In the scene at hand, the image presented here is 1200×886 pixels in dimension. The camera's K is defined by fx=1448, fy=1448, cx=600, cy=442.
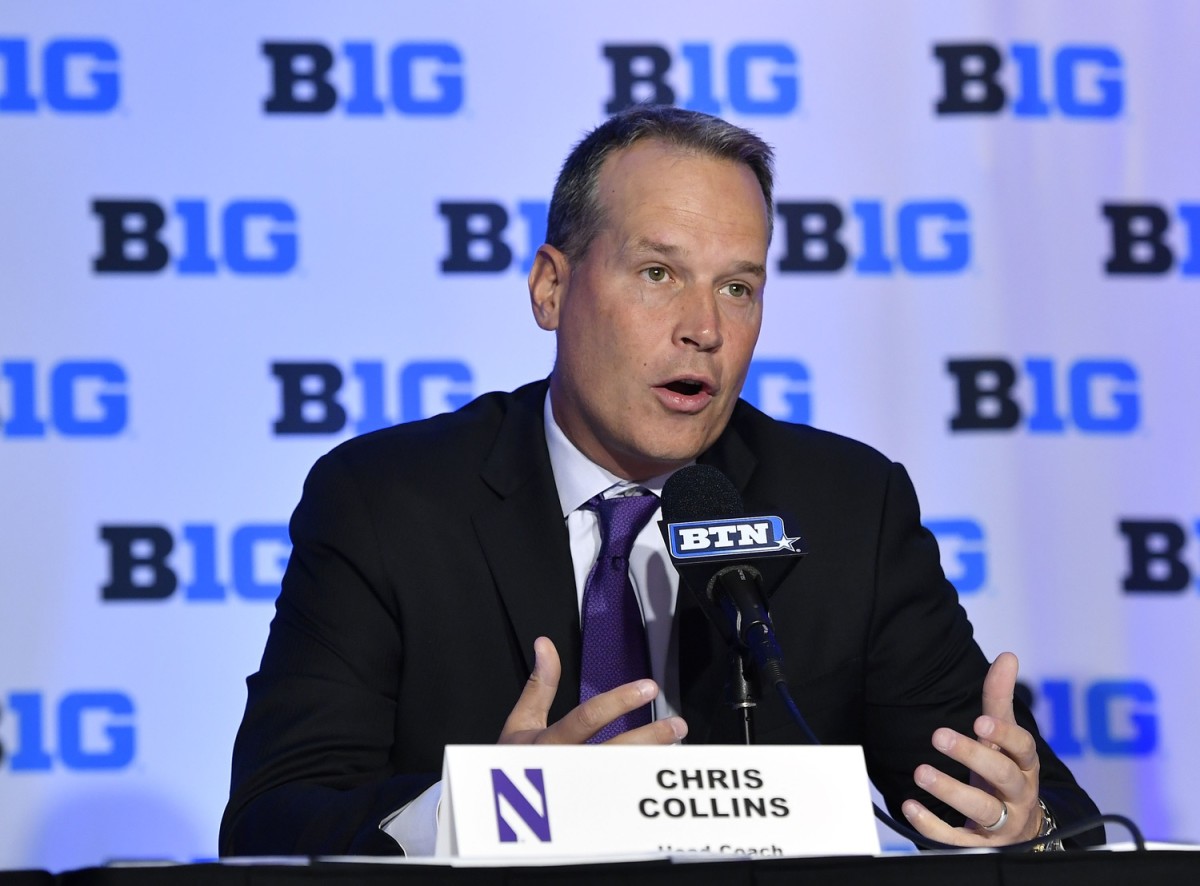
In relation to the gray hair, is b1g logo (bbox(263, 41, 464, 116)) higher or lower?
higher

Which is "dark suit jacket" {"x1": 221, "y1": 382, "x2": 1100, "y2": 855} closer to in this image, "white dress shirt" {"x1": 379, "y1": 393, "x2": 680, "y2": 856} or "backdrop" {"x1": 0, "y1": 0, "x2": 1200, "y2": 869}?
"white dress shirt" {"x1": 379, "y1": 393, "x2": 680, "y2": 856}

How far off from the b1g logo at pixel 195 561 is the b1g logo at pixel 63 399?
26 cm

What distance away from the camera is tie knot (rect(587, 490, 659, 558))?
2.36m

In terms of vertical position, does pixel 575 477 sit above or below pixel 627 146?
below

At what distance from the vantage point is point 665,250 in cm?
238

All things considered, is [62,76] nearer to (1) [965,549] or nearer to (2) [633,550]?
(2) [633,550]

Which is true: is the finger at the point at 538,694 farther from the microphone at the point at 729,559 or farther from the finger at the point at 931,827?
the finger at the point at 931,827

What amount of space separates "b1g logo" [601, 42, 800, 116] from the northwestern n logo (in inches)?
99.7

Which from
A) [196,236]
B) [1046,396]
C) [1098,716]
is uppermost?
[196,236]

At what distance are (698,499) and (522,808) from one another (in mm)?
668

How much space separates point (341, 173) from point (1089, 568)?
210 centimetres

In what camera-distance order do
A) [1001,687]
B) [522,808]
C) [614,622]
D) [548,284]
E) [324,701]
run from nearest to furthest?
1. [522,808]
2. [1001,687]
3. [324,701]
4. [614,622]
5. [548,284]

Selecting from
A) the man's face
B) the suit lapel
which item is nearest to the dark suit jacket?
the suit lapel

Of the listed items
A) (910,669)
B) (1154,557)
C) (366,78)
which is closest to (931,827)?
(910,669)
